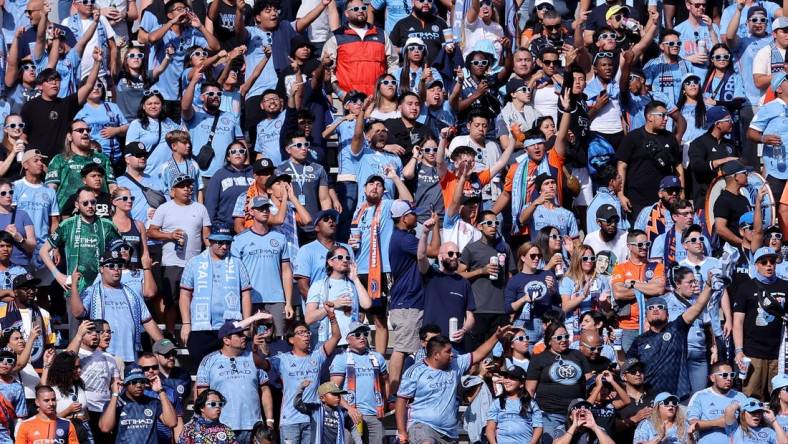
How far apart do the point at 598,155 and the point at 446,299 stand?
340cm

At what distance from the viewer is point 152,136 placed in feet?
68.2

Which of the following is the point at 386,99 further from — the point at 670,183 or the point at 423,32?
the point at 670,183

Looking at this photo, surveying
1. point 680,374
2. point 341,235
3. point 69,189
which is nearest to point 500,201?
point 341,235

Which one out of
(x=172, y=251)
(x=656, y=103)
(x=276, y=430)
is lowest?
(x=276, y=430)

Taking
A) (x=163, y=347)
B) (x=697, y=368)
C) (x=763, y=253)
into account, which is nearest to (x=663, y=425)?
(x=697, y=368)

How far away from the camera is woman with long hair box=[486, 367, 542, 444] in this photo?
17969mm

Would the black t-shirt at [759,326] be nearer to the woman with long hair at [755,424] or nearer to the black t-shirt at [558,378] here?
the woman with long hair at [755,424]

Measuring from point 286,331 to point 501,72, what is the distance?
551 cm

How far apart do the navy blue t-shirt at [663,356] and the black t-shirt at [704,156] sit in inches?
124

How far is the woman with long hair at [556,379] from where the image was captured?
1834cm

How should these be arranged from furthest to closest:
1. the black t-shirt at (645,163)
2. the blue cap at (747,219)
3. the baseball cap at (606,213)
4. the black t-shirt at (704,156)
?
the black t-shirt at (704,156)
the black t-shirt at (645,163)
the blue cap at (747,219)
the baseball cap at (606,213)

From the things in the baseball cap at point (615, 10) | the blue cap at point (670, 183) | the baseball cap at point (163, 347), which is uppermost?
the baseball cap at point (615, 10)

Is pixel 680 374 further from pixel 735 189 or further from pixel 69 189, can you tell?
pixel 69 189

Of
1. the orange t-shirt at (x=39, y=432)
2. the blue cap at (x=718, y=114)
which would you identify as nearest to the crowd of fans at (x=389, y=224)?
the orange t-shirt at (x=39, y=432)
